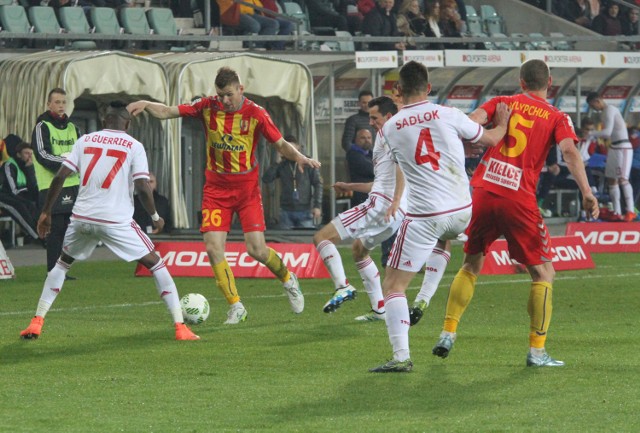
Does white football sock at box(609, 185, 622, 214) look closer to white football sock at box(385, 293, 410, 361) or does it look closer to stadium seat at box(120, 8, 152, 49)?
stadium seat at box(120, 8, 152, 49)

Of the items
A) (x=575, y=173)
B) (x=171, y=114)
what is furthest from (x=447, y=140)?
(x=171, y=114)

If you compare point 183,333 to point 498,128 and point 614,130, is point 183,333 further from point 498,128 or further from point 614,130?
point 614,130

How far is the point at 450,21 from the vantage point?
102ft

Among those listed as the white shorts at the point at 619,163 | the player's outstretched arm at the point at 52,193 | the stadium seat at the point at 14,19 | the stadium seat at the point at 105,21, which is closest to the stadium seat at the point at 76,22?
the stadium seat at the point at 105,21

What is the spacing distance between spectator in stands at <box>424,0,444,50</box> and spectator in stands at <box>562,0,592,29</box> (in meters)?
6.34

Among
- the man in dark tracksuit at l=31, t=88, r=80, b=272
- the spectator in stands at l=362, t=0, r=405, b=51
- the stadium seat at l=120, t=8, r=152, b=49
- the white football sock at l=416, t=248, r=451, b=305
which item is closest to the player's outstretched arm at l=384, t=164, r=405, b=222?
the white football sock at l=416, t=248, r=451, b=305

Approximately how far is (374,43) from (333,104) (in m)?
3.84

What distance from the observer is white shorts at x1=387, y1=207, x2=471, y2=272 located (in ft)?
31.6

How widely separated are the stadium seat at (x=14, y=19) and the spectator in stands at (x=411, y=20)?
24.7 feet

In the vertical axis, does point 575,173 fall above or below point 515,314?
above

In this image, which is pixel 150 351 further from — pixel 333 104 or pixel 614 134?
pixel 614 134

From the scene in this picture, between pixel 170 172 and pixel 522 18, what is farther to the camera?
pixel 522 18

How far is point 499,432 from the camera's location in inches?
293

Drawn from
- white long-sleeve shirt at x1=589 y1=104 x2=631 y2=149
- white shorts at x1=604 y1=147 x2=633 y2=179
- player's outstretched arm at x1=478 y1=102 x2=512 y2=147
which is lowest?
white shorts at x1=604 y1=147 x2=633 y2=179
